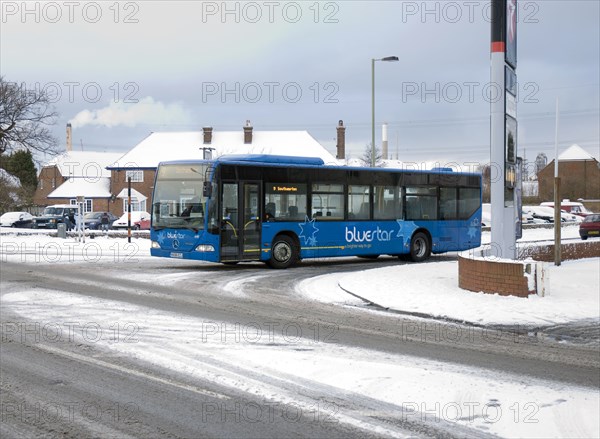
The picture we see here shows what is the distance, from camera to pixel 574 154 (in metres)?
93.0

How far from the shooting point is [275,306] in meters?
12.2

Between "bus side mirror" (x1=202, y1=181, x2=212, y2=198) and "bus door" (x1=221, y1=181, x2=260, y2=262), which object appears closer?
"bus side mirror" (x1=202, y1=181, x2=212, y2=198)

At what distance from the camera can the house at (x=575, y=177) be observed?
85125 millimetres

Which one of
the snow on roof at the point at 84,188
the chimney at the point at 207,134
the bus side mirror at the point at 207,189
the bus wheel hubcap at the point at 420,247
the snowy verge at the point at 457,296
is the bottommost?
the snowy verge at the point at 457,296

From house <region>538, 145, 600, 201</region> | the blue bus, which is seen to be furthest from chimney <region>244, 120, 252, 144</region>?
the blue bus

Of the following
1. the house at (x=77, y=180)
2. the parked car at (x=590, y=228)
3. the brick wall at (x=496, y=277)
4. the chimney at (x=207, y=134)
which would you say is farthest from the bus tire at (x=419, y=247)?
the house at (x=77, y=180)

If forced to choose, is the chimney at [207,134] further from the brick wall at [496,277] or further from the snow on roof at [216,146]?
the brick wall at [496,277]

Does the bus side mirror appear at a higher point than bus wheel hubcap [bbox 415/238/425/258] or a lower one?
higher

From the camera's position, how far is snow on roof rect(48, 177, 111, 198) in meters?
76.4

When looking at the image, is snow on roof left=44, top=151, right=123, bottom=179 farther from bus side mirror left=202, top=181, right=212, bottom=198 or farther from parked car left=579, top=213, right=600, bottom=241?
bus side mirror left=202, top=181, right=212, bottom=198

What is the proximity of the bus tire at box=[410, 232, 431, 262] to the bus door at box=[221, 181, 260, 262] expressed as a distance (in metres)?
6.21

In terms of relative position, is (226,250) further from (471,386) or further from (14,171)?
(14,171)

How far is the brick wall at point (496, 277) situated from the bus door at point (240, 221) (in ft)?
23.8

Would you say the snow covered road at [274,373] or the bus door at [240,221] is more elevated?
the bus door at [240,221]
